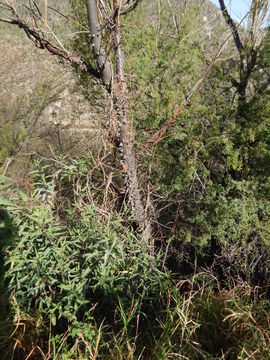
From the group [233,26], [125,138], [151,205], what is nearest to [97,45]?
[125,138]

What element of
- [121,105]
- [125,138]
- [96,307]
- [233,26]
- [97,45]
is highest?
[233,26]

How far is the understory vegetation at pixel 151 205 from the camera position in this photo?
2.76 meters

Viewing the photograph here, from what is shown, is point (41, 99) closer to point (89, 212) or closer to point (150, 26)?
point (150, 26)

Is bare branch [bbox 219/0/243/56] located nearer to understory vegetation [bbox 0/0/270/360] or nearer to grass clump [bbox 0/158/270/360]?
understory vegetation [bbox 0/0/270/360]

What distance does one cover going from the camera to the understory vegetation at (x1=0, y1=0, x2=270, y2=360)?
2762 mm

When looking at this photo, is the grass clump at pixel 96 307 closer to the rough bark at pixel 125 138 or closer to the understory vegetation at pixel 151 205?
the understory vegetation at pixel 151 205

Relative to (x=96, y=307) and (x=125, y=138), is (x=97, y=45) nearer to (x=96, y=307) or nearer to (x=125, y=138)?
(x=125, y=138)

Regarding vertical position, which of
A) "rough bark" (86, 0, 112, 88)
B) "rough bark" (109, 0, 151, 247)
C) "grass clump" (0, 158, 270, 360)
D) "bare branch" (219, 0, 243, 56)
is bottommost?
"grass clump" (0, 158, 270, 360)

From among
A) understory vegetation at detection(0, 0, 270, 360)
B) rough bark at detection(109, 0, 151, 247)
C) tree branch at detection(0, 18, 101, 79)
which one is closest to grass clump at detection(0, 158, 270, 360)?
understory vegetation at detection(0, 0, 270, 360)

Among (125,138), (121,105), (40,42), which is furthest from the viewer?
(125,138)

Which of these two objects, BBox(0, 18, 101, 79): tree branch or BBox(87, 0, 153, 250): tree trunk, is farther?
BBox(87, 0, 153, 250): tree trunk

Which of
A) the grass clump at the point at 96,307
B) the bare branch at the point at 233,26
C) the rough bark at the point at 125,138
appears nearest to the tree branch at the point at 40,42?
A: the rough bark at the point at 125,138

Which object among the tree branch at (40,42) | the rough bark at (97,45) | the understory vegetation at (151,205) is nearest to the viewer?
the understory vegetation at (151,205)

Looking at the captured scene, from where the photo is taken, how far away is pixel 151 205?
167 inches
